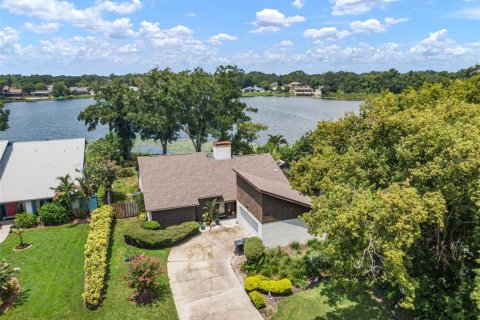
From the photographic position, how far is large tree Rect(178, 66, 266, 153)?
4234 centimetres

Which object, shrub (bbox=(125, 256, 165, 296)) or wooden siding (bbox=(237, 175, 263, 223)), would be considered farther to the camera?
wooden siding (bbox=(237, 175, 263, 223))

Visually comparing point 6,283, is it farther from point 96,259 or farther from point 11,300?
point 96,259

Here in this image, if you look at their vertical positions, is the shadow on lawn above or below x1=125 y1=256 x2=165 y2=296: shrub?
below

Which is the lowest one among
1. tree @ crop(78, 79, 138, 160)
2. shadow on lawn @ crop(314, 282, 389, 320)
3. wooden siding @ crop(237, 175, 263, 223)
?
shadow on lawn @ crop(314, 282, 389, 320)

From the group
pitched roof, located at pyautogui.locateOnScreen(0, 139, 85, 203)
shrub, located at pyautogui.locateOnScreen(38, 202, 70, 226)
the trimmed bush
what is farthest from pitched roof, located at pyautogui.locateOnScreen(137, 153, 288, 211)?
pitched roof, located at pyautogui.locateOnScreen(0, 139, 85, 203)

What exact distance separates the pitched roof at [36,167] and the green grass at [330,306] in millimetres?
20664

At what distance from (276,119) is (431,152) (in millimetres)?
75992

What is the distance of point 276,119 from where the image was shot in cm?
8962

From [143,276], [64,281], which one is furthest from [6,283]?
[143,276]

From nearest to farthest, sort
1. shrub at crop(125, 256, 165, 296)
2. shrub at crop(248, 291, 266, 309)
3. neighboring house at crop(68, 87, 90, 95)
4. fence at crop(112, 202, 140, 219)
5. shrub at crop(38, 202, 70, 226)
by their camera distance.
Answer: shrub at crop(248, 291, 266, 309)
shrub at crop(125, 256, 165, 296)
shrub at crop(38, 202, 70, 226)
fence at crop(112, 202, 140, 219)
neighboring house at crop(68, 87, 90, 95)

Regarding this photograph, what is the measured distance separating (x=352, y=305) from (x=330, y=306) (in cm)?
118

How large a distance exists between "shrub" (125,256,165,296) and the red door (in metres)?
15.2

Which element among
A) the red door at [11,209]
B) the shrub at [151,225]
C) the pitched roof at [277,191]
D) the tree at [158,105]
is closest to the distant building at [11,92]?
the tree at [158,105]

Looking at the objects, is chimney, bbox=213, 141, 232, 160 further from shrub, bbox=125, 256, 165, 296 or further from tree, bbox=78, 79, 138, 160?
tree, bbox=78, 79, 138, 160
